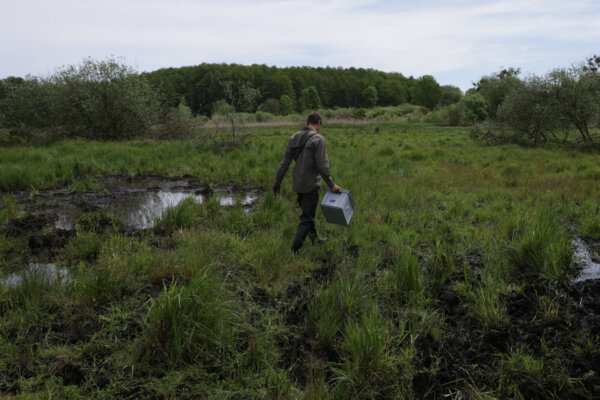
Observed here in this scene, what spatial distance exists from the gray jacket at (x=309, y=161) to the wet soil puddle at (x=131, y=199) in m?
2.58

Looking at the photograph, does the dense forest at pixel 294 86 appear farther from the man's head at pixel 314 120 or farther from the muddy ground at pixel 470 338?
the muddy ground at pixel 470 338

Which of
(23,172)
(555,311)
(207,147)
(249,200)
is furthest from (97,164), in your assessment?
(555,311)

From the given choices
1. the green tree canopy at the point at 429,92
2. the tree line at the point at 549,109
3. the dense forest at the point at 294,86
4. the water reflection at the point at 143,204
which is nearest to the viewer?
the water reflection at the point at 143,204

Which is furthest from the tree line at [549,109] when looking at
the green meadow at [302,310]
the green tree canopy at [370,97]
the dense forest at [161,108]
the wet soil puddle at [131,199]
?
the green tree canopy at [370,97]

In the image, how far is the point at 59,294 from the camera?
3656 mm

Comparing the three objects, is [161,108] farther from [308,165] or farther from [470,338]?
[470,338]

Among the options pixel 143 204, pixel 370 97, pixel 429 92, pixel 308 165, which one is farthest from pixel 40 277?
pixel 370 97

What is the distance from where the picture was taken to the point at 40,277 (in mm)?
3902

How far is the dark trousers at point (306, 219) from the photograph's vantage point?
17.4 ft

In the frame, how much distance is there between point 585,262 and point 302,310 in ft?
13.9

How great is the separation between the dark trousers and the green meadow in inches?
8.0

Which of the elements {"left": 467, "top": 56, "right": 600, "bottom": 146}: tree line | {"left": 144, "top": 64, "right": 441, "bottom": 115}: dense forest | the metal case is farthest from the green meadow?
{"left": 144, "top": 64, "right": 441, "bottom": 115}: dense forest

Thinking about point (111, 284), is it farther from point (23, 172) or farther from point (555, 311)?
point (23, 172)

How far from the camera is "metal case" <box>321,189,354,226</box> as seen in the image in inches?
192
